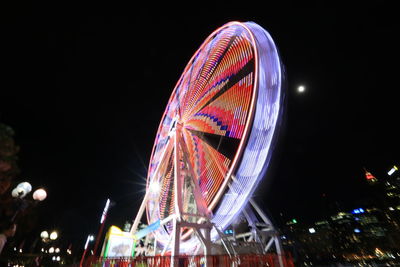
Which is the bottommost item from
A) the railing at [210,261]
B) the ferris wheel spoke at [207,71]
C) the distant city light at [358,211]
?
the railing at [210,261]

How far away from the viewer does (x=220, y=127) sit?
11789 millimetres

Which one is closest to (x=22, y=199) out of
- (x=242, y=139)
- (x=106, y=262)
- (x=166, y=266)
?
(x=106, y=262)

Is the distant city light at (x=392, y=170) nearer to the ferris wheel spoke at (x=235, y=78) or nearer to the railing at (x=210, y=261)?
the ferris wheel spoke at (x=235, y=78)

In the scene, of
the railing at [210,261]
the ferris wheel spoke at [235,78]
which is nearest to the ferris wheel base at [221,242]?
the railing at [210,261]

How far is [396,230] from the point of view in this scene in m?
48.8

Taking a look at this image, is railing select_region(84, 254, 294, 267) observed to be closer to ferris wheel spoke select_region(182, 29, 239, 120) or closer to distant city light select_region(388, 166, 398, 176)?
ferris wheel spoke select_region(182, 29, 239, 120)

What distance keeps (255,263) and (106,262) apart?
4799 millimetres

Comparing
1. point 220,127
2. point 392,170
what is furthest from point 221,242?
point 392,170

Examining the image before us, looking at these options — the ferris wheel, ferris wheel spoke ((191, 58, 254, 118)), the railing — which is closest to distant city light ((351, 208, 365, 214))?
the ferris wheel

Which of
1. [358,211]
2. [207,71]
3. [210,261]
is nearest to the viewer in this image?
[210,261]

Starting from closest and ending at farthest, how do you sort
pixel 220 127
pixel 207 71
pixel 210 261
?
pixel 210 261, pixel 220 127, pixel 207 71

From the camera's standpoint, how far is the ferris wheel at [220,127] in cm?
938

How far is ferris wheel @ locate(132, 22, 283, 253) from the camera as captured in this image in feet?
30.8

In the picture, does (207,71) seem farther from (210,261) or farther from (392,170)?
(392,170)
